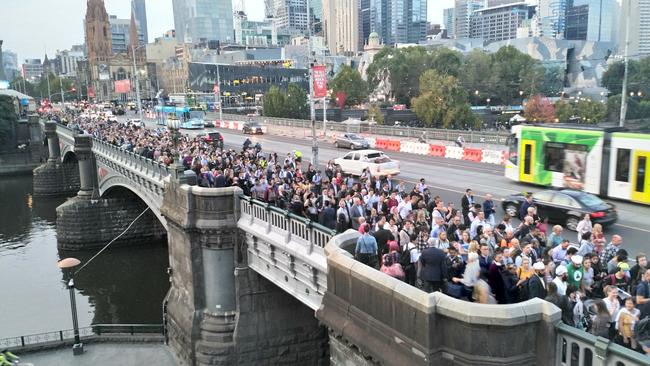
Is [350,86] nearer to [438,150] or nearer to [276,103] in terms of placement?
[276,103]

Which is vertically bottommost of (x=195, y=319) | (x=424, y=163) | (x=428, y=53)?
(x=195, y=319)

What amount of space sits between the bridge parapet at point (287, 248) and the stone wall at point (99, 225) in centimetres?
2340

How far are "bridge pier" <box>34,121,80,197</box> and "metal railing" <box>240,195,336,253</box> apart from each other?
46099 millimetres

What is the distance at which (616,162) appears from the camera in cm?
2112

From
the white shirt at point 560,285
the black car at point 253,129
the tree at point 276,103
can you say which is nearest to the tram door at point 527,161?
the white shirt at point 560,285

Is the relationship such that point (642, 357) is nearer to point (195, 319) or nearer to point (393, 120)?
point (195, 319)

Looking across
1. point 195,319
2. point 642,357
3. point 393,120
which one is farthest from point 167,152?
point 393,120

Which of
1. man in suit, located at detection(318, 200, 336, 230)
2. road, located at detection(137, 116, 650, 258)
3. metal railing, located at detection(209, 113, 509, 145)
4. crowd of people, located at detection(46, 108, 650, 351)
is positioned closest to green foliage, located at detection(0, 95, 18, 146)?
metal railing, located at detection(209, 113, 509, 145)

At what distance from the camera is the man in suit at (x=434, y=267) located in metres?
8.60

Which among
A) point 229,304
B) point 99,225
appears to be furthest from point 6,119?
point 229,304

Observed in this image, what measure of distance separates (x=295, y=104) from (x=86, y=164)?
51.2 m

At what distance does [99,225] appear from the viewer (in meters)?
37.4

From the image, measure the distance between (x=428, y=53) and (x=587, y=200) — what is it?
290 feet

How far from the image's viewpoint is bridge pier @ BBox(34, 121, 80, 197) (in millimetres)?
55281
